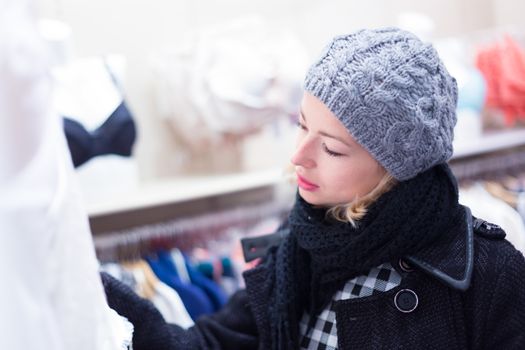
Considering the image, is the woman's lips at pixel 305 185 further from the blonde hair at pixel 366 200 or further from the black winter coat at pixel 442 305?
the black winter coat at pixel 442 305

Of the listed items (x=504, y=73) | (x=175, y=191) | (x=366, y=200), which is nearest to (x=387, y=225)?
(x=366, y=200)

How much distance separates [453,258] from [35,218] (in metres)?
0.49

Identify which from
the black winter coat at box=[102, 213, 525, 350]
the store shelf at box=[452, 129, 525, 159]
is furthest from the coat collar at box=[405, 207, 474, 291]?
the store shelf at box=[452, 129, 525, 159]

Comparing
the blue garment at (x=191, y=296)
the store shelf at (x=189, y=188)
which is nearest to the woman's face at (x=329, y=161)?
the store shelf at (x=189, y=188)

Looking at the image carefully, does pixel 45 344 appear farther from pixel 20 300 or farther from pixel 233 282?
pixel 233 282

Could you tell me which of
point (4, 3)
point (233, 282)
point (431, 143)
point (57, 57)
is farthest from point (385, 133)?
point (57, 57)

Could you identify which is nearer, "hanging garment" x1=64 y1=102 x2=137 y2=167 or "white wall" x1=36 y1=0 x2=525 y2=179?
"hanging garment" x1=64 y1=102 x2=137 y2=167

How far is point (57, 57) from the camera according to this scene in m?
1.11

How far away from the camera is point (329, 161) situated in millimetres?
671

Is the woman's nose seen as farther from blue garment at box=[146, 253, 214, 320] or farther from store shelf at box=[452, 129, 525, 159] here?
store shelf at box=[452, 129, 525, 159]

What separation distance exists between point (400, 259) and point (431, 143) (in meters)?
0.16

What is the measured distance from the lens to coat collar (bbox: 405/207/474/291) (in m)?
0.64

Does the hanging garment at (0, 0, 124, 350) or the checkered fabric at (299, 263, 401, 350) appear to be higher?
the hanging garment at (0, 0, 124, 350)

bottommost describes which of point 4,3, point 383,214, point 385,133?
point 383,214
